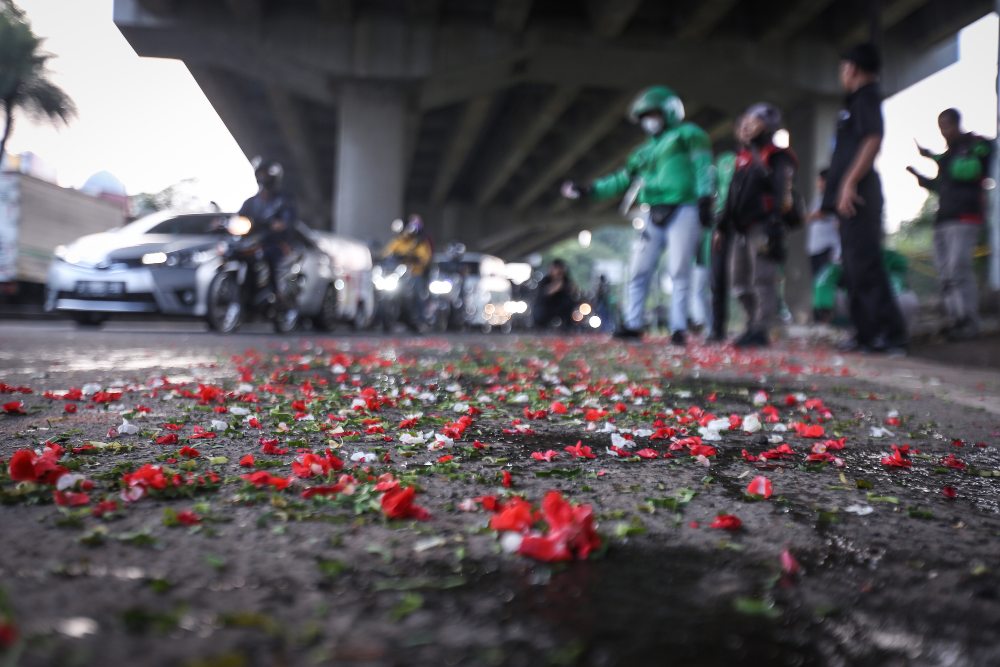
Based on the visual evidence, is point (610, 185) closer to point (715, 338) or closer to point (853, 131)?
point (715, 338)

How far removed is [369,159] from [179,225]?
997cm

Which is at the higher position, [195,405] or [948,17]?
[948,17]

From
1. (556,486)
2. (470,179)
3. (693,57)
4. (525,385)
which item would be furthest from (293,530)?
(470,179)

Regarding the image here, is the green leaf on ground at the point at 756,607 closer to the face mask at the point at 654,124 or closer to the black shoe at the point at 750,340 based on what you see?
the black shoe at the point at 750,340

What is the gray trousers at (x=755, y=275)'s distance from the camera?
8711 mm

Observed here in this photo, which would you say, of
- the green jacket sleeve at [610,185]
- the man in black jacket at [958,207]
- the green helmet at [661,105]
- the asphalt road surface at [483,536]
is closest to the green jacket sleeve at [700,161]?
the green helmet at [661,105]

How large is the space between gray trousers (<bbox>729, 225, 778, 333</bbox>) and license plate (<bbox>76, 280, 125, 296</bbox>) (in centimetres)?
770

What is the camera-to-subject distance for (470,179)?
4094 centimetres

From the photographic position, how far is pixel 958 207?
8.89 metres

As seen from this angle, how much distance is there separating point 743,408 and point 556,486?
6.72 ft

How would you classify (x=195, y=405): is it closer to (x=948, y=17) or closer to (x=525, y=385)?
(x=525, y=385)

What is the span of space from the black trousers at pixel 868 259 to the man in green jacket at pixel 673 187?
1982 mm

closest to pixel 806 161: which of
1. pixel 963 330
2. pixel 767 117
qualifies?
Result: pixel 963 330

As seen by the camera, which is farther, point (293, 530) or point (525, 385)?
point (525, 385)
